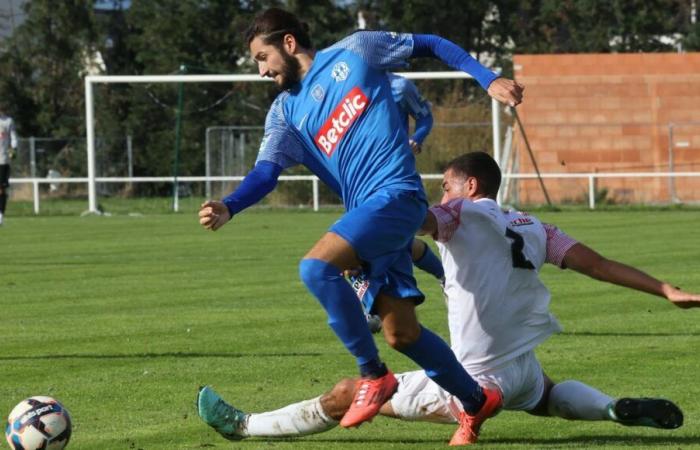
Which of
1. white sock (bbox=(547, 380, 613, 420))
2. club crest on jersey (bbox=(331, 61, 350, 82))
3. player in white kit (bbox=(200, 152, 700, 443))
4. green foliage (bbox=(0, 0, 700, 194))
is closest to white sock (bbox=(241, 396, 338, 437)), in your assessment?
player in white kit (bbox=(200, 152, 700, 443))

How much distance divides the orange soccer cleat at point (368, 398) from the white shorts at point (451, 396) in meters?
0.34

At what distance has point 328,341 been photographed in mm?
10914

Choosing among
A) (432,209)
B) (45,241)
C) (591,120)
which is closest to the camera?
(432,209)

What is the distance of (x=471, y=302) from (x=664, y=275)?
955cm

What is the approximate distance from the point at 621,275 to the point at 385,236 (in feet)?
3.30

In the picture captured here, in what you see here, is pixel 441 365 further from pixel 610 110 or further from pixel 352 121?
pixel 610 110

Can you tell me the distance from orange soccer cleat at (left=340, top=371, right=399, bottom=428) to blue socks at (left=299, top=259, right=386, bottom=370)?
0.14ft

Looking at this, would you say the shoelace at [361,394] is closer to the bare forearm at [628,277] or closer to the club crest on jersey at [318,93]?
the bare forearm at [628,277]

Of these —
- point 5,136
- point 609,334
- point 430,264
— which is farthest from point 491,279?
point 5,136

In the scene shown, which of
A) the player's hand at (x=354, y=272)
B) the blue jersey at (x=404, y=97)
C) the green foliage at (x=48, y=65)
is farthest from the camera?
the green foliage at (x=48, y=65)

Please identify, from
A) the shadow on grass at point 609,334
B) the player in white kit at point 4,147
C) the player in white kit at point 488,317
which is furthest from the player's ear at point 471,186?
the player in white kit at point 4,147

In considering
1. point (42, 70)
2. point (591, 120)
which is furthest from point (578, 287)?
point (42, 70)

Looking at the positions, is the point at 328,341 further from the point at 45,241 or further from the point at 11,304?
the point at 45,241

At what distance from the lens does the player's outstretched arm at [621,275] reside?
6.05m
